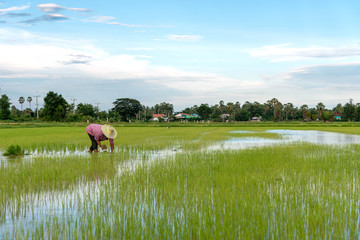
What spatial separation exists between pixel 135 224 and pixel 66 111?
57605mm

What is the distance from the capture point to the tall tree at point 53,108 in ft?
184

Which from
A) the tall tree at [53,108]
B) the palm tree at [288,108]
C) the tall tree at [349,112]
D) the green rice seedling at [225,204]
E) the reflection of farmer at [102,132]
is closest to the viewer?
the green rice seedling at [225,204]

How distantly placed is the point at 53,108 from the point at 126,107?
79.5 ft

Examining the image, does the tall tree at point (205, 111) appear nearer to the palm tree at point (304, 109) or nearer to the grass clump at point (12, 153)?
the palm tree at point (304, 109)

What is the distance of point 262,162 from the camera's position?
8.76m

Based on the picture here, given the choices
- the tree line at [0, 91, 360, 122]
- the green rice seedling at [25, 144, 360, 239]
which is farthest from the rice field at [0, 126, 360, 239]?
the tree line at [0, 91, 360, 122]

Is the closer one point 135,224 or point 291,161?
point 135,224

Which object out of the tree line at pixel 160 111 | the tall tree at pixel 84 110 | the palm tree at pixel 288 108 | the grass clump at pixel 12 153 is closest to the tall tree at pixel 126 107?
the tree line at pixel 160 111

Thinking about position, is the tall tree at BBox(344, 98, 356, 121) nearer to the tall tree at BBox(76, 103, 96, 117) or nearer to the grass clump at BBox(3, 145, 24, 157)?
the tall tree at BBox(76, 103, 96, 117)

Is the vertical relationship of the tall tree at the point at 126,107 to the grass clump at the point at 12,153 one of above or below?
above

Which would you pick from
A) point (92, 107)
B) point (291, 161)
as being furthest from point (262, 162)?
point (92, 107)

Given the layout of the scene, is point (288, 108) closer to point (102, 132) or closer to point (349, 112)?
point (349, 112)

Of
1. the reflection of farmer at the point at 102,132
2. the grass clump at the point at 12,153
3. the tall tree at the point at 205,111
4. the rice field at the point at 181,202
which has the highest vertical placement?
the tall tree at the point at 205,111

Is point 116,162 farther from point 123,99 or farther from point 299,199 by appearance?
point 123,99
